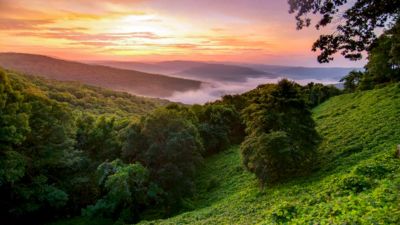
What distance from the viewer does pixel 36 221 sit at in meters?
38.2

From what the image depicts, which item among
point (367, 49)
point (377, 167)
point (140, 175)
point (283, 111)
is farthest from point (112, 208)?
point (367, 49)

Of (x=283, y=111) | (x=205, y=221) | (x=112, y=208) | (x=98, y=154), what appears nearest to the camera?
(x=205, y=221)

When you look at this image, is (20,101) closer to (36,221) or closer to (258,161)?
(36,221)

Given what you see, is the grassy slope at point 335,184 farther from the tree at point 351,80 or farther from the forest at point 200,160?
the tree at point 351,80

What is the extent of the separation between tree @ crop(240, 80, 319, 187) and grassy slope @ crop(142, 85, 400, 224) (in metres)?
1.52

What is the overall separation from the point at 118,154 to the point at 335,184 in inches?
1183

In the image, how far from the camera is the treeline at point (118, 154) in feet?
94.4

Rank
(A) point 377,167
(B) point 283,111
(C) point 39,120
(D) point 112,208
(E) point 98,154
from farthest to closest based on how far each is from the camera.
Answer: (E) point 98,154
(C) point 39,120
(D) point 112,208
(B) point 283,111
(A) point 377,167

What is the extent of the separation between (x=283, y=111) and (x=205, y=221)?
12023 millimetres

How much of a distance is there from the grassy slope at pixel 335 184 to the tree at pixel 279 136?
60.0 inches

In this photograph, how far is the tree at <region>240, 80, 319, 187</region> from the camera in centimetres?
2736

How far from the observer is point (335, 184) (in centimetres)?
2047

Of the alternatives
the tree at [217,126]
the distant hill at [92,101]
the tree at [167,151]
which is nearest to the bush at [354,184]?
the tree at [167,151]

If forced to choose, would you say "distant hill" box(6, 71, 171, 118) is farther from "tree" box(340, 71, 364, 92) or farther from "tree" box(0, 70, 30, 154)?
"tree" box(0, 70, 30, 154)
